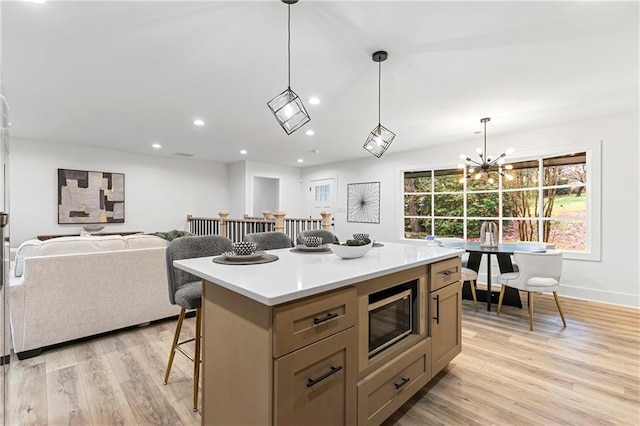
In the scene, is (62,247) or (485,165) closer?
(62,247)

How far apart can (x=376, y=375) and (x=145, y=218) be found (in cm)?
626

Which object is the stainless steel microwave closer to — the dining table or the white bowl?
the white bowl

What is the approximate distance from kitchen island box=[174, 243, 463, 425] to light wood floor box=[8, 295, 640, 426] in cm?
43

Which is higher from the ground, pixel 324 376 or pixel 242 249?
pixel 242 249

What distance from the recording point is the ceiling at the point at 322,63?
195 cm

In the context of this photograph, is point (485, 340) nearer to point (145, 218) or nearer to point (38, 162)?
point (145, 218)

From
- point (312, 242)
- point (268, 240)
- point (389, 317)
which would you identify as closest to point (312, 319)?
point (389, 317)

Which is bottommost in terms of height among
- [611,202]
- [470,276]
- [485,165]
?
[470,276]

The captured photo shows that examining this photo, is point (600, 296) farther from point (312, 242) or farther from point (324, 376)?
point (324, 376)

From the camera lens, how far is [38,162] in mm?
5301

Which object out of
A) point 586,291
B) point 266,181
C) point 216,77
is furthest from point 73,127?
point 586,291

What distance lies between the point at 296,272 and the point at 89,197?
5.94 m

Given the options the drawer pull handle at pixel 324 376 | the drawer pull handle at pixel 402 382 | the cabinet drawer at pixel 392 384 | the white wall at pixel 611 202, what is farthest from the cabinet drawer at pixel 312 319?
the white wall at pixel 611 202

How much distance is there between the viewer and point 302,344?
4.06ft
